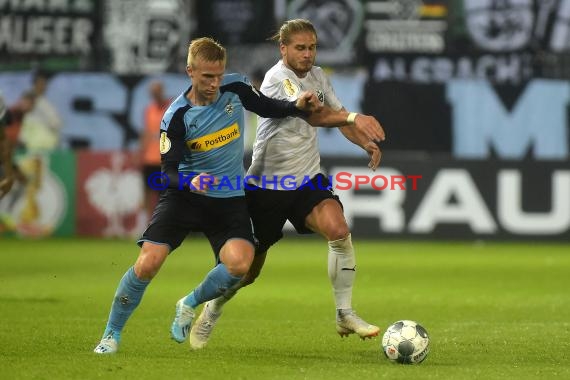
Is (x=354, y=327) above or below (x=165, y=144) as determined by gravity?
below

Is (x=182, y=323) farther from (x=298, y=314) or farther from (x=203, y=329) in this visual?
(x=298, y=314)

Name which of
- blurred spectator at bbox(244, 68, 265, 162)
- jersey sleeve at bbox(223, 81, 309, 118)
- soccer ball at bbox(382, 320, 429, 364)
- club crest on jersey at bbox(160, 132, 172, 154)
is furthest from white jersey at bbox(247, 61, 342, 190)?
blurred spectator at bbox(244, 68, 265, 162)

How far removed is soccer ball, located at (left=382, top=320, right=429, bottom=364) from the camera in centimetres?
766

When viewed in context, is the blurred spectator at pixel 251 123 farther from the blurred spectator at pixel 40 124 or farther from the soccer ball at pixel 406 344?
the soccer ball at pixel 406 344

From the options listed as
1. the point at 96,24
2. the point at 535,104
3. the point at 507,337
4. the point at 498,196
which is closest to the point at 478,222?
the point at 498,196

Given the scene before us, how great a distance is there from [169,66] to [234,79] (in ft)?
41.9

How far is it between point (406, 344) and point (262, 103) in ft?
6.00

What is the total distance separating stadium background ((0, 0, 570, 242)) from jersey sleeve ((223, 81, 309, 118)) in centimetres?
1065

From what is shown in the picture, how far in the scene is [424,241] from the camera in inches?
735

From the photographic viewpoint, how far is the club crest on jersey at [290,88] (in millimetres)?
8523

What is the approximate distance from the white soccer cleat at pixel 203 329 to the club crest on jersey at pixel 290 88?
151 centimetres

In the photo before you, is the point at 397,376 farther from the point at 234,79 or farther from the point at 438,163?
the point at 438,163

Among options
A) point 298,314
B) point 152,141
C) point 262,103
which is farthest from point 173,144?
point 152,141

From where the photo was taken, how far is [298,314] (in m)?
10.6
